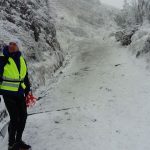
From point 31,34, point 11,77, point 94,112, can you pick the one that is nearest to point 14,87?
point 11,77

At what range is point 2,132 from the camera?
24.7 feet

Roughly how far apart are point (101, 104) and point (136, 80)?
353cm

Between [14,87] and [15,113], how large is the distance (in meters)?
0.54

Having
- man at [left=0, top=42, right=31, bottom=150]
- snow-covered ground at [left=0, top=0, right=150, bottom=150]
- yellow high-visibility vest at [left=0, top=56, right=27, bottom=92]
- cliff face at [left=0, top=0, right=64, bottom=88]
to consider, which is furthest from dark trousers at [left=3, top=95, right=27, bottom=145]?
cliff face at [left=0, top=0, right=64, bottom=88]

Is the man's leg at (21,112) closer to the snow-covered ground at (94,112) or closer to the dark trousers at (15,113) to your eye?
the dark trousers at (15,113)

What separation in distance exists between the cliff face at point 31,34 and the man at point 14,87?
493cm

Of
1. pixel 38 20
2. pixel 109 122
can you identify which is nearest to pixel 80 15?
pixel 38 20

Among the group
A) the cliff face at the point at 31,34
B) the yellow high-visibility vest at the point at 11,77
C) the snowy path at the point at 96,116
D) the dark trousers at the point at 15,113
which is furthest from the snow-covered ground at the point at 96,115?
the yellow high-visibility vest at the point at 11,77

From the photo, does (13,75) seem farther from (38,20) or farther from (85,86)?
(38,20)

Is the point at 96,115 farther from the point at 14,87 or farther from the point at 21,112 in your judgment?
the point at 14,87

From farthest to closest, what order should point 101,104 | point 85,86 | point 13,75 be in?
point 85,86, point 101,104, point 13,75

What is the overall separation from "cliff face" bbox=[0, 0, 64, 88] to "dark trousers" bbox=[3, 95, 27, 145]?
5.15 metres

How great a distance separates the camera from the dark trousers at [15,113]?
19.9ft

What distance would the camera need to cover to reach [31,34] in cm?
1478
